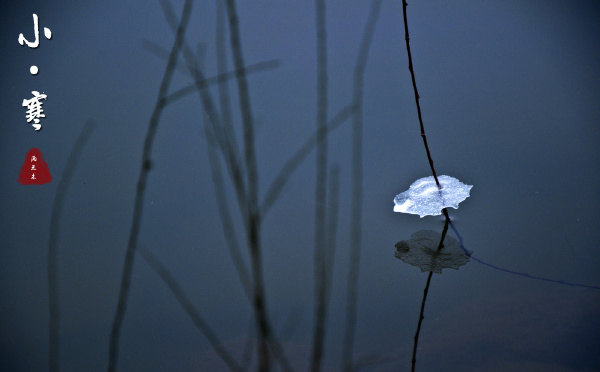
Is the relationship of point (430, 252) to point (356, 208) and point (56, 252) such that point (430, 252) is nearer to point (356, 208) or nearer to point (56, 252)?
point (356, 208)

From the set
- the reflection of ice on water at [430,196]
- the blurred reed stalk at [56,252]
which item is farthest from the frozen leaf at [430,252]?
the blurred reed stalk at [56,252]

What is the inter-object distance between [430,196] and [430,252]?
6.7 inches

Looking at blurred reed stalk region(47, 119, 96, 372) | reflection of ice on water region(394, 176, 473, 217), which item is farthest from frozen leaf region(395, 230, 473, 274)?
blurred reed stalk region(47, 119, 96, 372)

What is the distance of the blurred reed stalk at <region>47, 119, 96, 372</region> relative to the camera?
108cm

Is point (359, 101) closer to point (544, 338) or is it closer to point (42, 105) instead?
point (544, 338)

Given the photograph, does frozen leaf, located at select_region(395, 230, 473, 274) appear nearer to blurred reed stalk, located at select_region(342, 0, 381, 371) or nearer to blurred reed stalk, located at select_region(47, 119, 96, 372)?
blurred reed stalk, located at select_region(342, 0, 381, 371)

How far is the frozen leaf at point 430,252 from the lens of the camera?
115 cm

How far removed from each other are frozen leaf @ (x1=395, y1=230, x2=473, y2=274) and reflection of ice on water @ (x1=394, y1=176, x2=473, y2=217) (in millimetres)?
69

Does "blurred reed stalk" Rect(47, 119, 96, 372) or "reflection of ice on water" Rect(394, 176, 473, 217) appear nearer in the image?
"blurred reed stalk" Rect(47, 119, 96, 372)

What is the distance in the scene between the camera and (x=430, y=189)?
1.31 meters

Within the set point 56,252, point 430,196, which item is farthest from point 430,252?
point 56,252

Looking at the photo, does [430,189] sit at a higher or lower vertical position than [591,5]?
lower

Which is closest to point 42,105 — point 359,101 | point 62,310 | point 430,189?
point 62,310

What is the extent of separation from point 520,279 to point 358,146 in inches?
21.9
